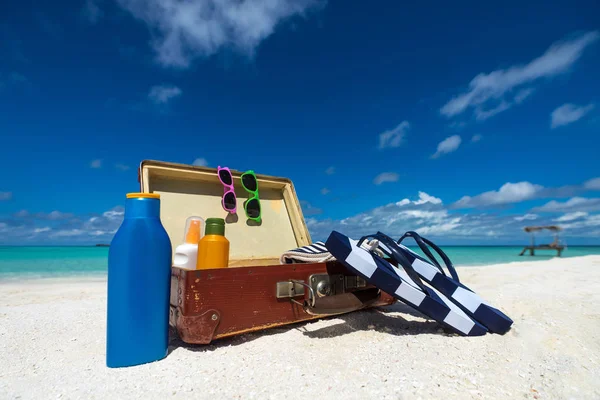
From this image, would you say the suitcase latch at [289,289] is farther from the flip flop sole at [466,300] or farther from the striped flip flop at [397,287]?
the flip flop sole at [466,300]

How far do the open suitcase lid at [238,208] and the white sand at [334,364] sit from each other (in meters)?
1.17

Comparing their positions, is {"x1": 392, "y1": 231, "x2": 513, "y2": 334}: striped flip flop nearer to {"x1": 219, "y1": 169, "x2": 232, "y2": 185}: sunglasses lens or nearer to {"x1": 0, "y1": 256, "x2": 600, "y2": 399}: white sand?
{"x1": 0, "y1": 256, "x2": 600, "y2": 399}: white sand

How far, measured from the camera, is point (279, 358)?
1669 mm

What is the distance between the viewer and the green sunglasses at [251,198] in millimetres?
3506

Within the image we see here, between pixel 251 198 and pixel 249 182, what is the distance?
189 millimetres

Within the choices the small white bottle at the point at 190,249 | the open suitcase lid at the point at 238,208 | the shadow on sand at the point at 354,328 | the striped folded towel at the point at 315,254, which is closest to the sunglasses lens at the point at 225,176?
the open suitcase lid at the point at 238,208

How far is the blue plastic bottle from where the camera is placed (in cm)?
150

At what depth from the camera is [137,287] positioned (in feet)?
4.97

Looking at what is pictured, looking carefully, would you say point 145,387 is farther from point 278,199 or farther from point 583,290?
point 583,290

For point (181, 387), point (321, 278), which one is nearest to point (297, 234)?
point (321, 278)

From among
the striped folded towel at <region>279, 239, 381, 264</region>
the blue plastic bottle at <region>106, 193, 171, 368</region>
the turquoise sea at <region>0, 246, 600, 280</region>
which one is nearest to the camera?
the blue plastic bottle at <region>106, 193, 171, 368</region>

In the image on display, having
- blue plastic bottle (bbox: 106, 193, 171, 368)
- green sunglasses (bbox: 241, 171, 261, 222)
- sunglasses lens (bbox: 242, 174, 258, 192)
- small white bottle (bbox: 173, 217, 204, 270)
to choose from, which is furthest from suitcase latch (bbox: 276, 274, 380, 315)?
sunglasses lens (bbox: 242, 174, 258, 192)

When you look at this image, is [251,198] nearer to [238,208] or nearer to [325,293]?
[238,208]

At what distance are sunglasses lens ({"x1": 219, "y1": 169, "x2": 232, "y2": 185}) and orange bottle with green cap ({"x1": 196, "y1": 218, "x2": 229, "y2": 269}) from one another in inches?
59.7
